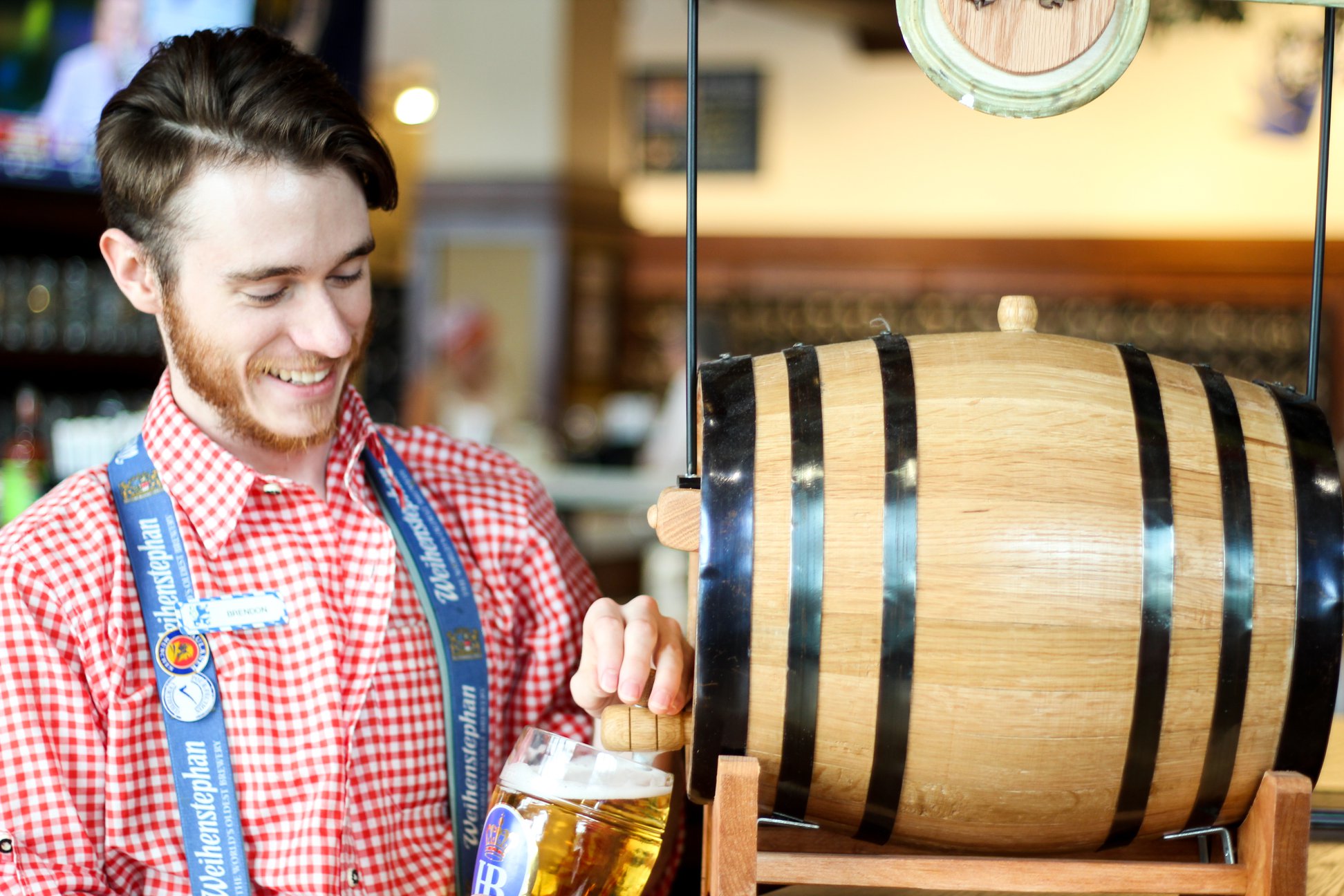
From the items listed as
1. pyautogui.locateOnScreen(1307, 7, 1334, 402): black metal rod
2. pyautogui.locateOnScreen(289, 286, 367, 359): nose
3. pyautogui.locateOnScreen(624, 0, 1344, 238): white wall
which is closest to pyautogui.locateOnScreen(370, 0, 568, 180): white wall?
pyautogui.locateOnScreen(624, 0, 1344, 238): white wall

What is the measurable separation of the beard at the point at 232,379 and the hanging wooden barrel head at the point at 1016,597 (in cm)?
51

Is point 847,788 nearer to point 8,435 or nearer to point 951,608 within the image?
point 951,608

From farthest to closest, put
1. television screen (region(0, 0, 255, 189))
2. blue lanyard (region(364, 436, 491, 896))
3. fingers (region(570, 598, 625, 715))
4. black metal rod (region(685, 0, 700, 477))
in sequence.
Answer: television screen (region(0, 0, 255, 189)) < blue lanyard (region(364, 436, 491, 896)) < fingers (region(570, 598, 625, 715)) < black metal rod (region(685, 0, 700, 477))

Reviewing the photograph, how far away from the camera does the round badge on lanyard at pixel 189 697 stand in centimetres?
124

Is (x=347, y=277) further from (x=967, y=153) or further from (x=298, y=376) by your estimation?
(x=967, y=153)

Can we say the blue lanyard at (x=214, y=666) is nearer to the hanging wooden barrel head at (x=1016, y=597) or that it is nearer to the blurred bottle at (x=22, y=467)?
the hanging wooden barrel head at (x=1016, y=597)

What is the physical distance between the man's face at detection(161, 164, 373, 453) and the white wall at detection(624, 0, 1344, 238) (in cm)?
714

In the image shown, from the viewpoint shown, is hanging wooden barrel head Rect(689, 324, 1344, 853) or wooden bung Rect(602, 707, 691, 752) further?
wooden bung Rect(602, 707, 691, 752)

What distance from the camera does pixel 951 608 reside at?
0.96m

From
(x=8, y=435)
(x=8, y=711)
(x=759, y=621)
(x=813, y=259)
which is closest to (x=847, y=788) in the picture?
(x=759, y=621)

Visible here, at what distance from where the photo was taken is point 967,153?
846cm

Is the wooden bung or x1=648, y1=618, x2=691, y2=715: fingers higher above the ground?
x1=648, y1=618, x2=691, y2=715: fingers

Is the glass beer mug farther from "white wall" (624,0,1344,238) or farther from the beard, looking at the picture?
"white wall" (624,0,1344,238)

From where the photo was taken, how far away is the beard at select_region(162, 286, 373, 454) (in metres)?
1.33
